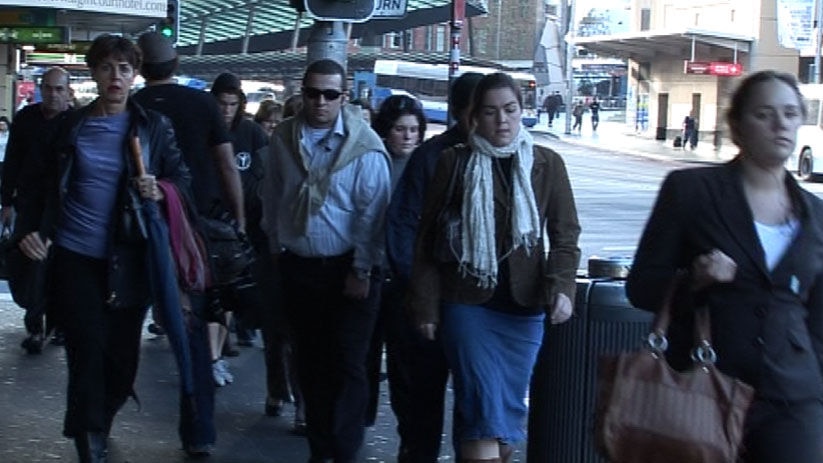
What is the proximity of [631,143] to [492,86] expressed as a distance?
56.5 m

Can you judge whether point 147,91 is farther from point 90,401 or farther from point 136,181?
point 90,401

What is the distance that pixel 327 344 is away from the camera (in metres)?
6.47

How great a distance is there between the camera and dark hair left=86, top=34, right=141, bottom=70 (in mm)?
6223

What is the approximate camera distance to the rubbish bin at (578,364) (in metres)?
5.66

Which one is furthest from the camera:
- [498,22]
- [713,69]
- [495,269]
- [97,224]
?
[498,22]

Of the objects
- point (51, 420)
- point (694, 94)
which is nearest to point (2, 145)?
point (51, 420)

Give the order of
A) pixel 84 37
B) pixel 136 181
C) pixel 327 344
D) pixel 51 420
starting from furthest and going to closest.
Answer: pixel 84 37
pixel 51 420
pixel 327 344
pixel 136 181

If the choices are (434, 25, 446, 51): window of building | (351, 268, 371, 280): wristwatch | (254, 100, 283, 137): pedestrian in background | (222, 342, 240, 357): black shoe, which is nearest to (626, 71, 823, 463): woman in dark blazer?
(351, 268, 371, 280): wristwatch

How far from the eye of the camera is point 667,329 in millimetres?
4051

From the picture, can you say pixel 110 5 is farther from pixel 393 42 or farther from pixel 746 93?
pixel 393 42

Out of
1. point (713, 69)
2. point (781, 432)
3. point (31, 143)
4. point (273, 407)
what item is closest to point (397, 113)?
point (273, 407)

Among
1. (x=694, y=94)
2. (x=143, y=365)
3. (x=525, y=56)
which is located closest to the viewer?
(x=143, y=365)

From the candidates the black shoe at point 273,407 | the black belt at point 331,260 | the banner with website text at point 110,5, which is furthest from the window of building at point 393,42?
the black belt at point 331,260

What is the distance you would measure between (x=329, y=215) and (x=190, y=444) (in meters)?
1.39
